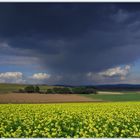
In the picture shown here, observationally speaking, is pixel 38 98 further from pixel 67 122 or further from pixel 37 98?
pixel 67 122

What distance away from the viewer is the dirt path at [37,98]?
12047 mm

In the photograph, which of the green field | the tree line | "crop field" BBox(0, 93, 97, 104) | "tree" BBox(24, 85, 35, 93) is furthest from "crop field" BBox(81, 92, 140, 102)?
"tree" BBox(24, 85, 35, 93)

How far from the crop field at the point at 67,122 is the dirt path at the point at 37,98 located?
180mm

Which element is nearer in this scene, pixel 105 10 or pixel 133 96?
pixel 105 10

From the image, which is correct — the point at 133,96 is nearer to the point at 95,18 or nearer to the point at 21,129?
the point at 95,18

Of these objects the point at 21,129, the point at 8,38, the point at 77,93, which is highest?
the point at 8,38

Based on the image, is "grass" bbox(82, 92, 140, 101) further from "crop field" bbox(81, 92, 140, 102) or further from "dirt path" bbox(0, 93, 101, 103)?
"dirt path" bbox(0, 93, 101, 103)

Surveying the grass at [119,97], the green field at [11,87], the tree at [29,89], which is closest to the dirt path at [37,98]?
the tree at [29,89]

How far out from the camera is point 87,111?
11.0 metres

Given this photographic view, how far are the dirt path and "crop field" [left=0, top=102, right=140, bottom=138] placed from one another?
18cm

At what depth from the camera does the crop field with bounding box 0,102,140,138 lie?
8234mm

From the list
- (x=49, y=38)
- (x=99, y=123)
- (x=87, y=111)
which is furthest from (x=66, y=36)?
(x=99, y=123)

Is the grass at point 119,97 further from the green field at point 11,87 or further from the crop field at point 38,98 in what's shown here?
the green field at point 11,87

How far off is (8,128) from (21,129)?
26 centimetres
